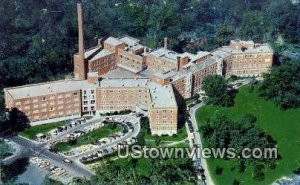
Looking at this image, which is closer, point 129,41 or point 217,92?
point 217,92

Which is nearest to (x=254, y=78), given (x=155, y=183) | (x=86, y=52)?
(x=86, y=52)

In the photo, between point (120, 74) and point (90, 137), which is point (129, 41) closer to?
point (120, 74)

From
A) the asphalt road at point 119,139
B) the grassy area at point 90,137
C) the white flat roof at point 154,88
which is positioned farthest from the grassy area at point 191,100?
the grassy area at point 90,137

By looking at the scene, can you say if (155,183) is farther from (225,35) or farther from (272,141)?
(225,35)

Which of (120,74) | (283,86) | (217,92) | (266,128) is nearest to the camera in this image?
(266,128)

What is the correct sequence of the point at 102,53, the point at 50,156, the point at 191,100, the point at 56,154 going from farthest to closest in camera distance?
1. the point at 102,53
2. the point at 191,100
3. the point at 56,154
4. the point at 50,156

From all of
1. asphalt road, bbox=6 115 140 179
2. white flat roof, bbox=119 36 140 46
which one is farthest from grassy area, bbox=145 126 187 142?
white flat roof, bbox=119 36 140 46

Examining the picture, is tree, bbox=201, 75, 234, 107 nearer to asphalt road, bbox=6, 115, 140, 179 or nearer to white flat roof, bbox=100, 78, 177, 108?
white flat roof, bbox=100, 78, 177, 108

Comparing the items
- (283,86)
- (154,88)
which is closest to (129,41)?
(154,88)
